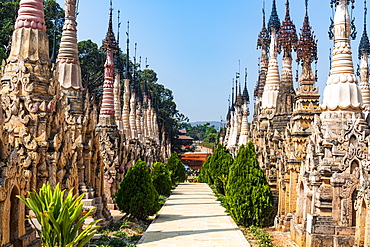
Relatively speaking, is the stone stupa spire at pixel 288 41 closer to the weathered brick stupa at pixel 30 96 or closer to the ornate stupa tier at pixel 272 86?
the ornate stupa tier at pixel 272 86

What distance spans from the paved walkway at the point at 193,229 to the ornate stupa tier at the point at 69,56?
490 centimetres

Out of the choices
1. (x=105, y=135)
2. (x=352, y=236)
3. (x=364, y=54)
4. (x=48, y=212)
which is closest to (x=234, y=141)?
(x=364, y=54)

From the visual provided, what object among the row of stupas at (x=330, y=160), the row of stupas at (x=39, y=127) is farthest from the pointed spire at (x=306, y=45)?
the row of stupas at (x=39, y=127)

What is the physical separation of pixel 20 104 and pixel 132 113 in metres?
22.0

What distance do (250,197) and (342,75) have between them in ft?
15.5

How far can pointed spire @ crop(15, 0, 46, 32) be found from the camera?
1004 centimetres

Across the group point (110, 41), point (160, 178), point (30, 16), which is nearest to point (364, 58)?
point (160, 178)

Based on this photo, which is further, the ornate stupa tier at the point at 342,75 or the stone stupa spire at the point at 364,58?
the stone stupa spire at the point at 364,58

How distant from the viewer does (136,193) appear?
15.0 meters

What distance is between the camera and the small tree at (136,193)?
49.0 ft

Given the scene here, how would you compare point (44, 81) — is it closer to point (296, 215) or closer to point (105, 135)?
point (296, 215)

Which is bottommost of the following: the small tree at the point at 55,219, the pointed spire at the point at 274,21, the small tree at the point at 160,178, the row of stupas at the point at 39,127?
the small tree at the point at 160,178

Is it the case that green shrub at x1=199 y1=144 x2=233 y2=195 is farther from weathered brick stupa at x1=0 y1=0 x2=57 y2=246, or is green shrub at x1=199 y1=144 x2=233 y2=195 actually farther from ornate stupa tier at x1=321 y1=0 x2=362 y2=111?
weathered brick stupa at x1=0 y1=0 x2=57 y2=246

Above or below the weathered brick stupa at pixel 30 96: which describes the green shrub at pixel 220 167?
below
